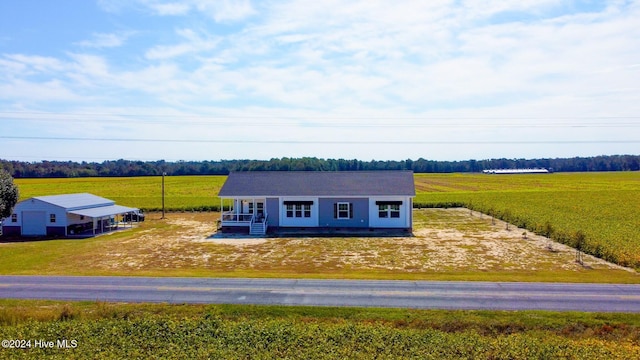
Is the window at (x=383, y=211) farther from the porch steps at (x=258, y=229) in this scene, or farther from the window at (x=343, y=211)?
the porch steps at (x=258, y=229)

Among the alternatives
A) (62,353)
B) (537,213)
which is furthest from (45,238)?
(537,213)

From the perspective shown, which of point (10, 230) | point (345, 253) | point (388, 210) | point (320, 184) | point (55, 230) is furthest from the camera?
point (320, 184)

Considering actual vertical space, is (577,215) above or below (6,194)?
below

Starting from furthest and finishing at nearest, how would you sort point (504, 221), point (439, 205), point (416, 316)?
point (439, 205)
point (504, 221)
point (416, 316)

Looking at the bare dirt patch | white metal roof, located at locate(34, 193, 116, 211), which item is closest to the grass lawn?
the bare dirt patch

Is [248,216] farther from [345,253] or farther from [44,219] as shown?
[44,219]

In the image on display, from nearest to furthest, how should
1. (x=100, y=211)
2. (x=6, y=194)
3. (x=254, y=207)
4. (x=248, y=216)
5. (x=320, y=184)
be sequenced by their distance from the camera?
(x=6, y=194) < (x=248, y=216) < (x=254, y=207) < (x=320, y=184) < (x=100, y=211)

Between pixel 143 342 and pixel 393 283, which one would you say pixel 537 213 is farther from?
pixel 143 342

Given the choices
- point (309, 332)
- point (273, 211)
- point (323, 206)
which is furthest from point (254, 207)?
point (309, 332)
